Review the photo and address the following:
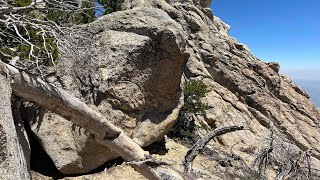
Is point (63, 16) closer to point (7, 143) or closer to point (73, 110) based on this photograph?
point (73, 110)

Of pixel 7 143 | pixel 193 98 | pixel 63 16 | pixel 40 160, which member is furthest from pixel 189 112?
pixel 7 143

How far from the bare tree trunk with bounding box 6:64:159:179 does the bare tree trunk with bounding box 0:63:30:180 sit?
→ 0.60 metres

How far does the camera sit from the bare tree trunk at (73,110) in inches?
287

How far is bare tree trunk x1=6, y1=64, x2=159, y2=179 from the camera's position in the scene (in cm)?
730

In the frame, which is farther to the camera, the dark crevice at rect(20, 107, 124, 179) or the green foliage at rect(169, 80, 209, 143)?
the green foliage at rect(169, 80, 209, 143)

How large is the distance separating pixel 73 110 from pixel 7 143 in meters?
2.57

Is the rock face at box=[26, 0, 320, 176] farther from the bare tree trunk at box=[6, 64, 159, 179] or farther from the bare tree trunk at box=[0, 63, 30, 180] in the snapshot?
the bare tree trunk at box=[0, 63, 30, 180]

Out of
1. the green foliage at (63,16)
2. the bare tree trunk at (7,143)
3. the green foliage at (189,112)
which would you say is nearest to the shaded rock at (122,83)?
the green foliage at (63,16)

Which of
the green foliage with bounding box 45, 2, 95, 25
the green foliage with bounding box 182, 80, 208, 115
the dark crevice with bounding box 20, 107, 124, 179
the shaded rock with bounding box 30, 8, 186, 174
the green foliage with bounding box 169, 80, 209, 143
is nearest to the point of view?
the green foliage with bounding box 45, 2, 95, 25

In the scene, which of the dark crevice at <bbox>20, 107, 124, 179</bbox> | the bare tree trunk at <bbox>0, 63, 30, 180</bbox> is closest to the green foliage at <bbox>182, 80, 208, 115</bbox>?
the dark crevice at <bbox>20, 107, 124, 179</bbox>

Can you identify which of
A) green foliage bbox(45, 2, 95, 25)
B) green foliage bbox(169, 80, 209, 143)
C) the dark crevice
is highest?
green foliage bbox(45, 2, 95, 25)

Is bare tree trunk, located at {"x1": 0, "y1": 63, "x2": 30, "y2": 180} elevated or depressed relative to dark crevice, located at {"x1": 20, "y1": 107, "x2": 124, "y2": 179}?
elevated

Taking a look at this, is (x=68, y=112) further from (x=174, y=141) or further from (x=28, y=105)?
(x=174, y=141)

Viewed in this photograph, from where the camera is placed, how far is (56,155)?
11.3m
